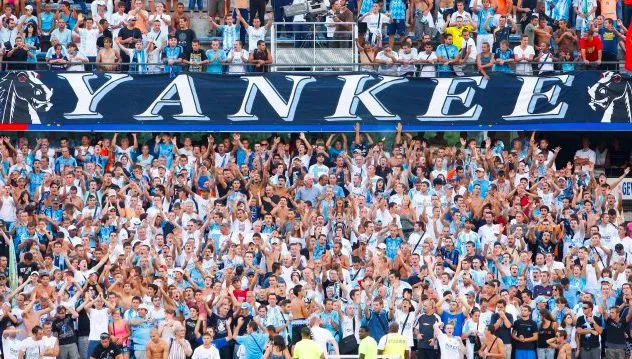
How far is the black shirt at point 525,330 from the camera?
90.7 ft

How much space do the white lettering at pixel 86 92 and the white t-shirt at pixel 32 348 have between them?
25.2 feet

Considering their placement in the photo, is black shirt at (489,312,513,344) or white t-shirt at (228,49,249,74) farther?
white t-shirt at (228,49,249,74)

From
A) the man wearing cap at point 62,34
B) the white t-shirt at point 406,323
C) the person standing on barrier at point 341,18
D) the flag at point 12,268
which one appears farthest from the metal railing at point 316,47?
the white t-shirt at point 406,323

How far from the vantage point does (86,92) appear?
3412cm

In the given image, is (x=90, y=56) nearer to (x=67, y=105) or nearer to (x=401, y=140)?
(x=67, y=105)

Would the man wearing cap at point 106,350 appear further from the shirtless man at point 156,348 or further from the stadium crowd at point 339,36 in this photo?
the stadium crowd at point 339,36

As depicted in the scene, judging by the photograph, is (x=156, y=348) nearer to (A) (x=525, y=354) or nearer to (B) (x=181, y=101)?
(A) (x=525, y=354)

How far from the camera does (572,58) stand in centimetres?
3497

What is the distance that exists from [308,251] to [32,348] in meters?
4.85

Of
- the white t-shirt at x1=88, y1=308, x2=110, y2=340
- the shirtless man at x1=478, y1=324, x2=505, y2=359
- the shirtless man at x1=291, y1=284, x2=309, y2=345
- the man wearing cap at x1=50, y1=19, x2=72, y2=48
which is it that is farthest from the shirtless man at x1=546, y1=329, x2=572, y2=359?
the man wearing cap at x1=50, y1=19, x2=72, y2=48

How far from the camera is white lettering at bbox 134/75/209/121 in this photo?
3419 cm

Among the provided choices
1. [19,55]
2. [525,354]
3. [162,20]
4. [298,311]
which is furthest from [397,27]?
[525,354]

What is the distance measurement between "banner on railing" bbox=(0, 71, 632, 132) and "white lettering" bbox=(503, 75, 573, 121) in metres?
0.02

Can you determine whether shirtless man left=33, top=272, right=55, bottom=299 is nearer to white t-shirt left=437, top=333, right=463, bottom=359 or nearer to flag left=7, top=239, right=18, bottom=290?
flag left=7, top=239, right=18, bottom=290
